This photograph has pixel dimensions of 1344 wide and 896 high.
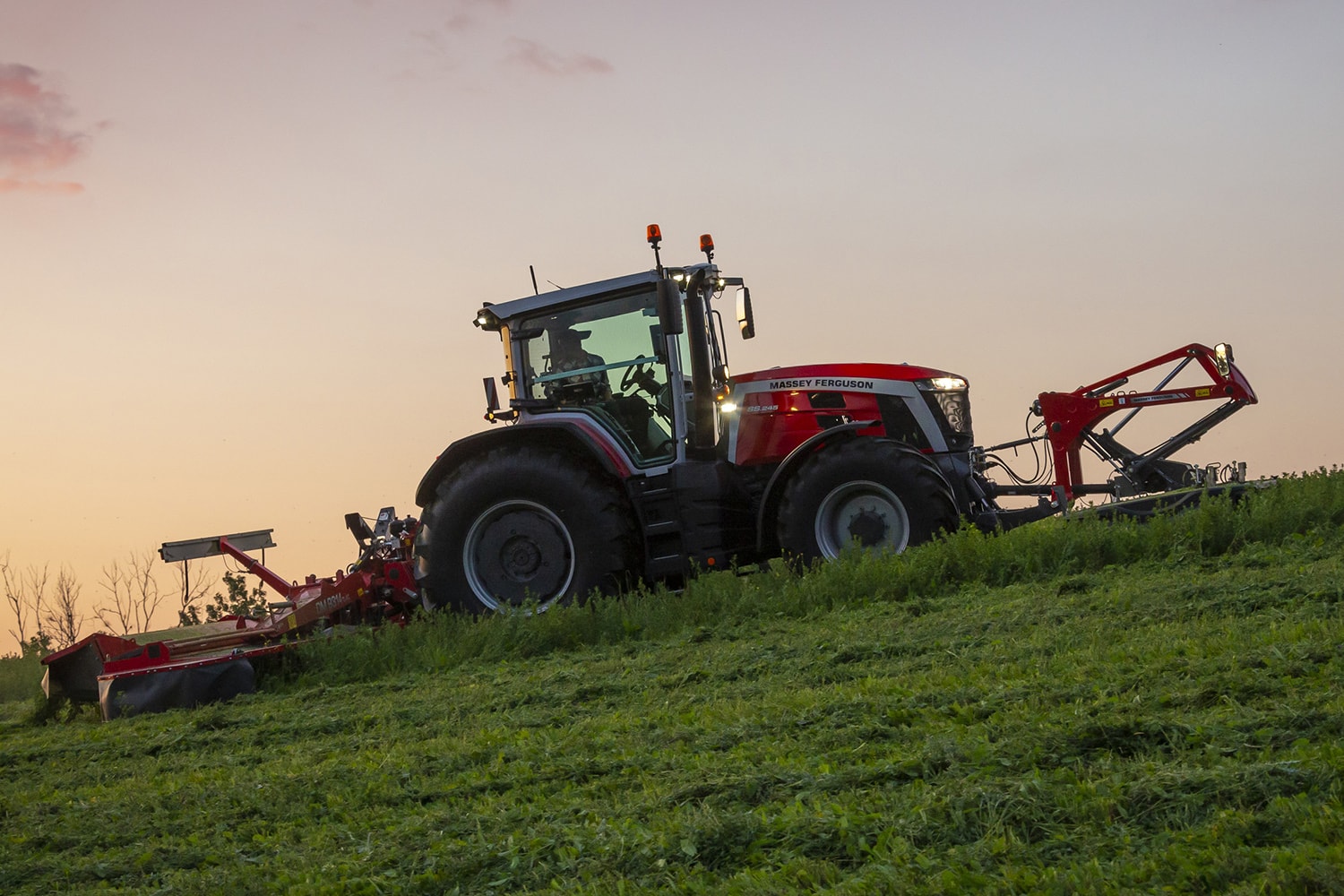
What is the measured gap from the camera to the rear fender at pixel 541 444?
9.26m

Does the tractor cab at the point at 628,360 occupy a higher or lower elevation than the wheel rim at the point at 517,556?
higher

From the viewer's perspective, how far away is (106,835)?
4793 millimetres

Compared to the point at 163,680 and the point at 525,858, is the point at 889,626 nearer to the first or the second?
the point at 525,858

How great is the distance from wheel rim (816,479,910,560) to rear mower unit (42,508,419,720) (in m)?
3.22

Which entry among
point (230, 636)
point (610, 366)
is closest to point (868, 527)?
point (610, 366)

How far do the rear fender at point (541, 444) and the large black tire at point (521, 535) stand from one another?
81mm

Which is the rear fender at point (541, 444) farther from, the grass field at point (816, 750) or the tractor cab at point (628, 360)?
the grass field at point (816, 750)

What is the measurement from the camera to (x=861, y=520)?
901cm

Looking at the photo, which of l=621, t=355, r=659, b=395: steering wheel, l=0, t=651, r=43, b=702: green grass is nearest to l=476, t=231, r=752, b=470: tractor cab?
l=621, t=355, r=659, b=395: steering wheel

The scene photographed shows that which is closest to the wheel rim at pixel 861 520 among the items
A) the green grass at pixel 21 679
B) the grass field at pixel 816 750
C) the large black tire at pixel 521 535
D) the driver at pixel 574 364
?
the grass field at pixel 816 750

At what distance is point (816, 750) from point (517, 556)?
17.8 feet

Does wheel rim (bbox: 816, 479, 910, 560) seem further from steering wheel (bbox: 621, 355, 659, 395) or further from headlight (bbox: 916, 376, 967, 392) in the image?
steering wheel (bbox: 621, 355, 659, 395)

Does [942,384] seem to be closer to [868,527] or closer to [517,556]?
[868,527]

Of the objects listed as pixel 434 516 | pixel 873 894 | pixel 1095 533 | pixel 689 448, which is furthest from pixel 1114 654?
pixel 434 516
